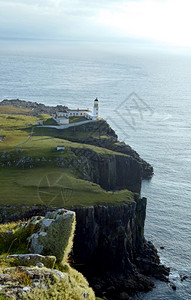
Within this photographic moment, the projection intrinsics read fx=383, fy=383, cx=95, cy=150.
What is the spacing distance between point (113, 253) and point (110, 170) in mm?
34511

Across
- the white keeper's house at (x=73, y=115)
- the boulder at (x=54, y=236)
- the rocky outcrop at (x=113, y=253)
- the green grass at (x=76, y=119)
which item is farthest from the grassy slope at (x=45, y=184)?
the boulder at (x=54, y=236)

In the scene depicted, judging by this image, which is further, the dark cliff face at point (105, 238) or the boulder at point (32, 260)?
the dark cliff face at point (105, 238)

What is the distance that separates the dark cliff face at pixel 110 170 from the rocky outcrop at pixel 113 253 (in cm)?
1972

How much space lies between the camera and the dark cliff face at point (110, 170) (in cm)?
9138

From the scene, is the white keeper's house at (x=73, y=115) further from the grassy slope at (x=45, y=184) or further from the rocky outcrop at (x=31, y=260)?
the rocky outcrop at (x=31, y=260)

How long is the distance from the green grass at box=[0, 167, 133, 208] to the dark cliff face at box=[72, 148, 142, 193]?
31.3 feet

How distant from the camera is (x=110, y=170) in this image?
96.8 m

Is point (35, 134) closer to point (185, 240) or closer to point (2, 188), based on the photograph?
point (2, 188)

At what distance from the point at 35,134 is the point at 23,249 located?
90345mm

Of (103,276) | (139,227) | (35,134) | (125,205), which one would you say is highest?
(35,134)

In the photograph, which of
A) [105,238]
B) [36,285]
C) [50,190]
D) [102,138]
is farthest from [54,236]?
[102,138]

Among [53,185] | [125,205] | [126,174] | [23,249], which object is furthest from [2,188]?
[23,249]

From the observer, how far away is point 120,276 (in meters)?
61.8

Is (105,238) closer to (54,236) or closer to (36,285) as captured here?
(54,236)
